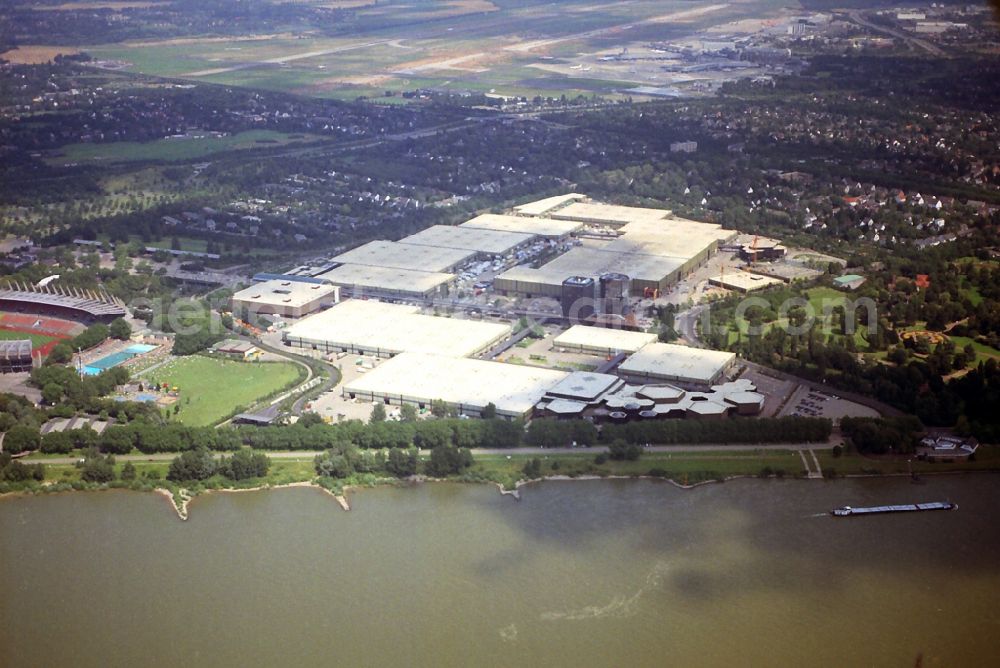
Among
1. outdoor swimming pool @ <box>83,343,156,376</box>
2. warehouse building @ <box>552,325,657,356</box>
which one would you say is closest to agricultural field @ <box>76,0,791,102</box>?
outdoor swimming pool @ <box>83,343,156,376</box>

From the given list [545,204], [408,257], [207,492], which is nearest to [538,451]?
[207,492]

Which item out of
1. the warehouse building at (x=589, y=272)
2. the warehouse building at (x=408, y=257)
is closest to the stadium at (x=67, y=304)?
the warehouse building at (x=408, y=257)

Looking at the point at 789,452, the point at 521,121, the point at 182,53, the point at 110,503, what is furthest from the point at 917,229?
the point at 182,53

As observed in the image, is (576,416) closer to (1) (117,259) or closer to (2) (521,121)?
(1) (117,259)

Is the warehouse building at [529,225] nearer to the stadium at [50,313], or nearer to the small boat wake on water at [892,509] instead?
the stadium at [50,313]

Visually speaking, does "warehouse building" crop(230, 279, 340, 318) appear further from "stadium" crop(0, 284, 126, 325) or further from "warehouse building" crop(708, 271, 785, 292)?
"warehouse building" crop(708, 271, 785, 292)

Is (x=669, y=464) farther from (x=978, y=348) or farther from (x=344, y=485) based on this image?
(x=978, y=348)
